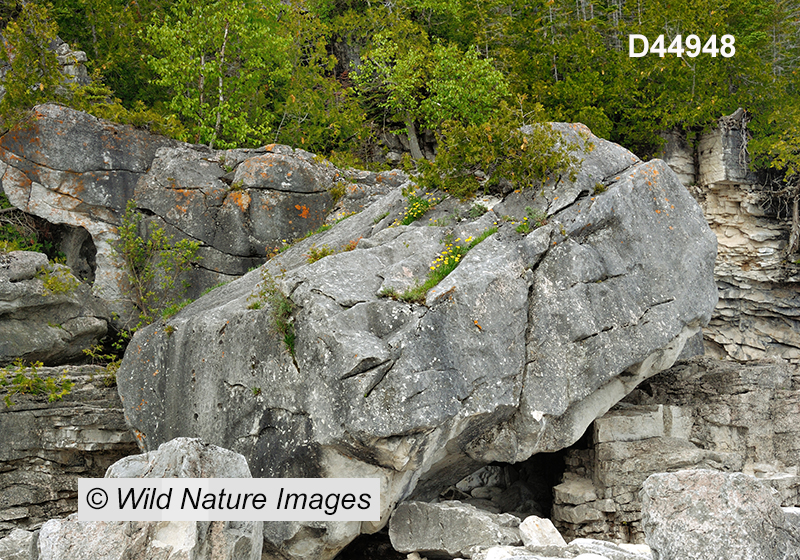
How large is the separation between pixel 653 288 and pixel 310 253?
6204mm

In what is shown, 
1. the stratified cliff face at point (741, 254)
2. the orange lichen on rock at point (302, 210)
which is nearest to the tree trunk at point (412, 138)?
the orange lichen on rock at point (302, 210)

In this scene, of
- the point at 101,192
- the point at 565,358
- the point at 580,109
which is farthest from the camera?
the point at 580,109

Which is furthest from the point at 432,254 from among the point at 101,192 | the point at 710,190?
the point at 710,190

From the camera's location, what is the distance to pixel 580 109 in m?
19.6

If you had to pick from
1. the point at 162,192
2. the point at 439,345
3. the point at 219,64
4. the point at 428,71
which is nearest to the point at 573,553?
the point at 439,345

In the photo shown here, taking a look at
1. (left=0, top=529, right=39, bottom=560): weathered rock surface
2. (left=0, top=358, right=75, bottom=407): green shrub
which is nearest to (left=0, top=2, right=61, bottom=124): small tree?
(left=0, top=358, right=75, bottom=407): green shrub

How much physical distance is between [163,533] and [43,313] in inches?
394

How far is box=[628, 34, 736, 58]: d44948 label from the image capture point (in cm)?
2020

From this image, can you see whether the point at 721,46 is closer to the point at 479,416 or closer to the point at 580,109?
the point at 580,109

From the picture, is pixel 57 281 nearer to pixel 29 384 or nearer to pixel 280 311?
pixel 29 384

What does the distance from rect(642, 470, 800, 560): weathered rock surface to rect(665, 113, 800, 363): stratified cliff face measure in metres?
15.8

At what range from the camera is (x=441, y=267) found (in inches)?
461

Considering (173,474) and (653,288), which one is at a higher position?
(653,288)

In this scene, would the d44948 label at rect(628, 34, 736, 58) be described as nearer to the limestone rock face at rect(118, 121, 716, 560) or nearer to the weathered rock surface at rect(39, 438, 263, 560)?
the limestone rock face at rect(118, 121, 716, 560)
